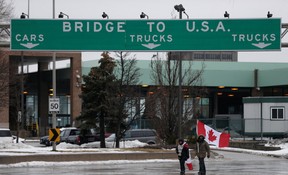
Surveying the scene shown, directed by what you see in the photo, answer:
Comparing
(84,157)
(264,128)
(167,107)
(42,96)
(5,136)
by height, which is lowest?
(84,157)

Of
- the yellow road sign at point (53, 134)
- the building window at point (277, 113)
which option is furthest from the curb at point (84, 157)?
the building window at point (277, 113)

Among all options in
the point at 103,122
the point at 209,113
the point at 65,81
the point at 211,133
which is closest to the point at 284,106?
the point at 103,122

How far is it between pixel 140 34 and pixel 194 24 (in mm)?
2153

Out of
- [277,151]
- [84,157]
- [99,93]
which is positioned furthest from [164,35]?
[277,151]

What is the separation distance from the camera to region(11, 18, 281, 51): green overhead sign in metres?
25.1

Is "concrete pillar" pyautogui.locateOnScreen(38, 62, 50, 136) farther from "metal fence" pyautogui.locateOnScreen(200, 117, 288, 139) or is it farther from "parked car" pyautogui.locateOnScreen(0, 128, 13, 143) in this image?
"metal fence" pyautogui.locateOnScreen(200, 117, 288, 139)

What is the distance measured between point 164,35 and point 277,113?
24.1m

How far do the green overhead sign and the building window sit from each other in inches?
886

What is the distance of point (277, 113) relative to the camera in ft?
155

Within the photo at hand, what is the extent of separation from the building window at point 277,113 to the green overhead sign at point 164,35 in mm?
22493

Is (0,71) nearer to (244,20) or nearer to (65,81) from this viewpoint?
(244,20)

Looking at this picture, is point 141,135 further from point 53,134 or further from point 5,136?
point 53,134

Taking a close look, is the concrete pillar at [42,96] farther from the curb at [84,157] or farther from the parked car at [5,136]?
the curb at [84,157]

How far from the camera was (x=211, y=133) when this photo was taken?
29875mm
